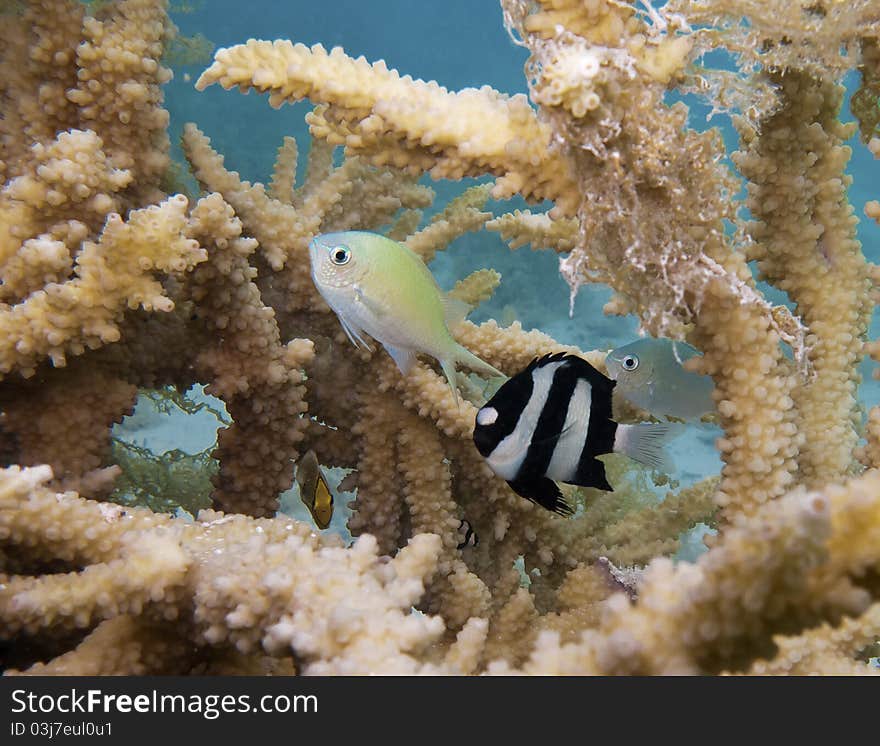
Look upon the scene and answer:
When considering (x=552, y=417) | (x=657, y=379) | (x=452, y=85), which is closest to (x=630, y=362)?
(x=657, y=379)

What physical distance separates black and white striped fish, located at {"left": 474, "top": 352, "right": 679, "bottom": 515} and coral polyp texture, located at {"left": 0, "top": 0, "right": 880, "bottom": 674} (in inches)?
9.7

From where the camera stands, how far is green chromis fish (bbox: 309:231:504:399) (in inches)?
78.6

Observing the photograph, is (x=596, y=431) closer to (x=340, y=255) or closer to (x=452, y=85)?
(x=340, y=255)

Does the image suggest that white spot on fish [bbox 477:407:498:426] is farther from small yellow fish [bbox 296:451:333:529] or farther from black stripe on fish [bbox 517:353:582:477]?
small yellow fish [bbox 296:451:333:529]

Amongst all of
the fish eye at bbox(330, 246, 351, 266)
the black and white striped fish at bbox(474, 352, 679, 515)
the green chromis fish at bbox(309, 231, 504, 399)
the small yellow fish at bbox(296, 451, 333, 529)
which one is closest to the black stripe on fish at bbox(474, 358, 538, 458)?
the black and white striped fish at bbox(474, 352, 679, 515)

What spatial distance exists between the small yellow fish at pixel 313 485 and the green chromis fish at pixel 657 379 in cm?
136

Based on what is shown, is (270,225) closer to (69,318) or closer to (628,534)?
(69,318)

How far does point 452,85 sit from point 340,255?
4969 centimetres

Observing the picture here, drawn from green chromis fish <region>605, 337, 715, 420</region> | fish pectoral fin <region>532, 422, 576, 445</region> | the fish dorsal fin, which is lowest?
fish pectoral fin <region>532, 422, 576, 445</region>

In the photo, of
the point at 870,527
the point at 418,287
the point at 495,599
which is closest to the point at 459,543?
the point at 495,599

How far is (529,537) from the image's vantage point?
2.67 meters

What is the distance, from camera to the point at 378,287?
2.01 meters

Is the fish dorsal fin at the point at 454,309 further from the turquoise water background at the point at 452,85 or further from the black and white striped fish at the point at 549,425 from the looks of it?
the turquoise water background at the point at 452,85

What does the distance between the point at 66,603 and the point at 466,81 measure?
53508 millimetres
